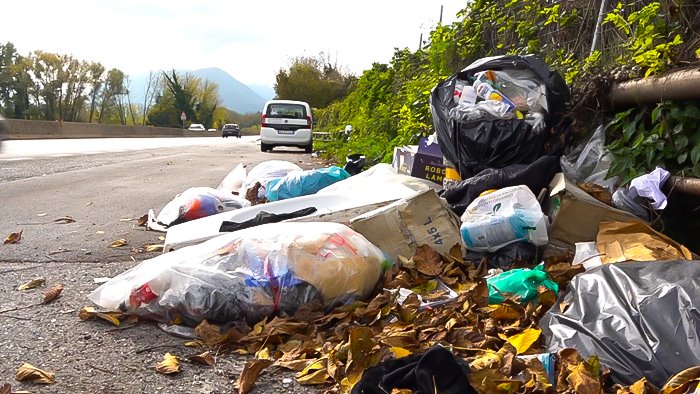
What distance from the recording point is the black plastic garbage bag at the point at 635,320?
1648 millimetres

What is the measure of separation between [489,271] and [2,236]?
3.14m

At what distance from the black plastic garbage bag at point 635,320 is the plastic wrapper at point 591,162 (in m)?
1.32

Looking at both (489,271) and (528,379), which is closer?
(528,379)

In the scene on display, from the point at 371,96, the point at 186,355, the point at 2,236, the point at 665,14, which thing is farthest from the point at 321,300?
the point at 371,96

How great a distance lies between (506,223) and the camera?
2.85m

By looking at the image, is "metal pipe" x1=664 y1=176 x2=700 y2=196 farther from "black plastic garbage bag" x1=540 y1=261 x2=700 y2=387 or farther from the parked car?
the parked car

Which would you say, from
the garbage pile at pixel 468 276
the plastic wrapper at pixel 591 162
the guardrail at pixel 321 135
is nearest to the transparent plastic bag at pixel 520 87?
→ the garbage pile at pixel 468 276

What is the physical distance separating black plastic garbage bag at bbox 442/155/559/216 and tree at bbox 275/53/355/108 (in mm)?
31830

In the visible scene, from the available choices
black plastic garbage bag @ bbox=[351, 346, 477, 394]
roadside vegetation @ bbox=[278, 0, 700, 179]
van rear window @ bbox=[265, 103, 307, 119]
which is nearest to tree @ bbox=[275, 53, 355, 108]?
van rear window @ bbox=[265, 103, 307, 119]

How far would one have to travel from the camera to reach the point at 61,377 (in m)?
1.83

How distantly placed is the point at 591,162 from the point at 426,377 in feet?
7.53

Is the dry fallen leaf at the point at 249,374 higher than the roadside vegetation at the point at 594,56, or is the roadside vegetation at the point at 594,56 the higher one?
the roadside vegetation at the point at 594,56

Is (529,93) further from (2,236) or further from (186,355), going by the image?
(2,236)

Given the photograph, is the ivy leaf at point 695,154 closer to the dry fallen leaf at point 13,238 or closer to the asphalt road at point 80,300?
the asphalt road at point 80,300
